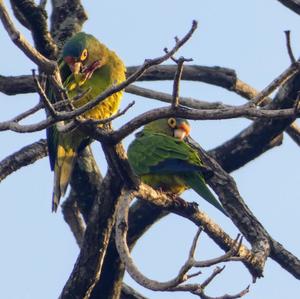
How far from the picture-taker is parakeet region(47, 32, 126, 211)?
639 centimetres

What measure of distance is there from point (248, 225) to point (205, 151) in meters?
0.84

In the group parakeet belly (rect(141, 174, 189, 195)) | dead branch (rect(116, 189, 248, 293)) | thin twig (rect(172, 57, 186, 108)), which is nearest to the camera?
dead branch (rect(116, 189, 248, 293))

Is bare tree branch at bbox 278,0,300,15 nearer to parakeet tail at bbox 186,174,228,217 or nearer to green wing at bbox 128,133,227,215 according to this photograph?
green wing at bbox 128,133,227,215

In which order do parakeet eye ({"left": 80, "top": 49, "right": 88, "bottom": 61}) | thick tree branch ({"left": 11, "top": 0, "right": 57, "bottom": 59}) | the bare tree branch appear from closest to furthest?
1. the bare tree branch
2. thick tree branch ({"left": 11, "top": 0, "right": 57, "bottom": 59})
3. parakeet eye ({"left": 80, "top": 49, "right": 88, "bottom": 61})

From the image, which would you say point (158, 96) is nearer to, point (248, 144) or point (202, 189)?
point (248, 144)

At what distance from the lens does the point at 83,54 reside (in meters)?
6.81

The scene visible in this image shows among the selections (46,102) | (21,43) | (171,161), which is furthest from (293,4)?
(46,102)

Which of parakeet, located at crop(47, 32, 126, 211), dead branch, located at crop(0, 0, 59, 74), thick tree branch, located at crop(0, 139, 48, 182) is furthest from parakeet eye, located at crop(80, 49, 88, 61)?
dead branch, located at crop(0, 0, 59, 74)

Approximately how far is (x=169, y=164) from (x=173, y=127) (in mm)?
759

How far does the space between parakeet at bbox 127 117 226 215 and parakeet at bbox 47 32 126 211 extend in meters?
0.36

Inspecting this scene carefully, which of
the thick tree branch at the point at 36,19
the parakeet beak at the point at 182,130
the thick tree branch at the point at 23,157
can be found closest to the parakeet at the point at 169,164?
the parakeet beak at the point at 182,130

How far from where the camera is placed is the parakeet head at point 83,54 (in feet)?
22.0

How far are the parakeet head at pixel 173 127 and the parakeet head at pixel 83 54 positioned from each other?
0.61 meters

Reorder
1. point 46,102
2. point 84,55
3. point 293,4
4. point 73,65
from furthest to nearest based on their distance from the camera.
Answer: point 84,55
point 73,65
point 293,4
point 46,102
